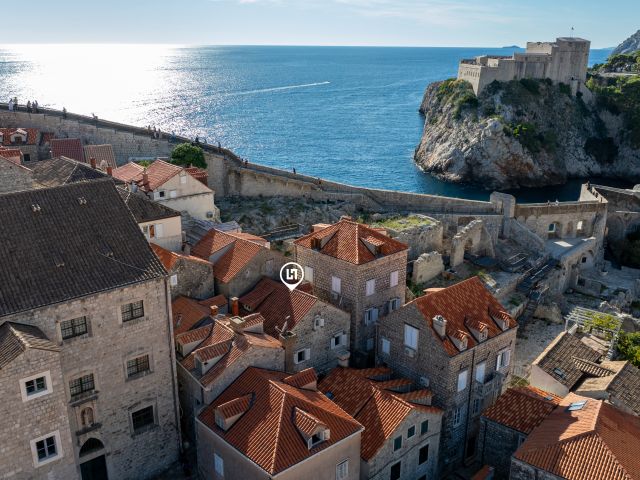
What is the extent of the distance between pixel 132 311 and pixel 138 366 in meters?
2.90

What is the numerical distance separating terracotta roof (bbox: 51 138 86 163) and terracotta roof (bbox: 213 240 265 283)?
1115 inches

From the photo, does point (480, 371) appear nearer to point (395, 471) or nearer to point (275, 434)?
point (395, 471)

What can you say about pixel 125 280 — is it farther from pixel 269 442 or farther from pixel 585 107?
pixel 585 107

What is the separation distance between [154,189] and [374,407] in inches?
1098

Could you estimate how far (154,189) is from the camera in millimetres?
51031

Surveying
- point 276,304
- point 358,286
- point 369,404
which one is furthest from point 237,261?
point 369,404

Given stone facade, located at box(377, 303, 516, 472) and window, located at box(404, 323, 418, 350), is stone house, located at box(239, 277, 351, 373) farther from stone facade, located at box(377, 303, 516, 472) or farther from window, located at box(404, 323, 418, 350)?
window, located at box(404, 323, 418, 350)

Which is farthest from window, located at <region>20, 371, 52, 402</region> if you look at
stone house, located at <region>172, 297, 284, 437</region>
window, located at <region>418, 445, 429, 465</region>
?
window, located at <region>418, 445, 429, 465</region>

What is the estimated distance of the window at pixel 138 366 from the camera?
2970 cm

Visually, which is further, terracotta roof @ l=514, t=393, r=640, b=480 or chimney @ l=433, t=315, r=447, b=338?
chimney @ l=433, t=315, r=447, b=338

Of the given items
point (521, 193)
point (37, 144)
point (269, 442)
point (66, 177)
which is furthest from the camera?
point (521, 193)

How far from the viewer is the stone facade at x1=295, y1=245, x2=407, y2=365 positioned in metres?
39.8

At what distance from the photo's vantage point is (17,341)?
2416 centimetres

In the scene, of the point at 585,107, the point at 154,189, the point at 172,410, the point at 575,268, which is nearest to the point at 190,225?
the point at 154,189
